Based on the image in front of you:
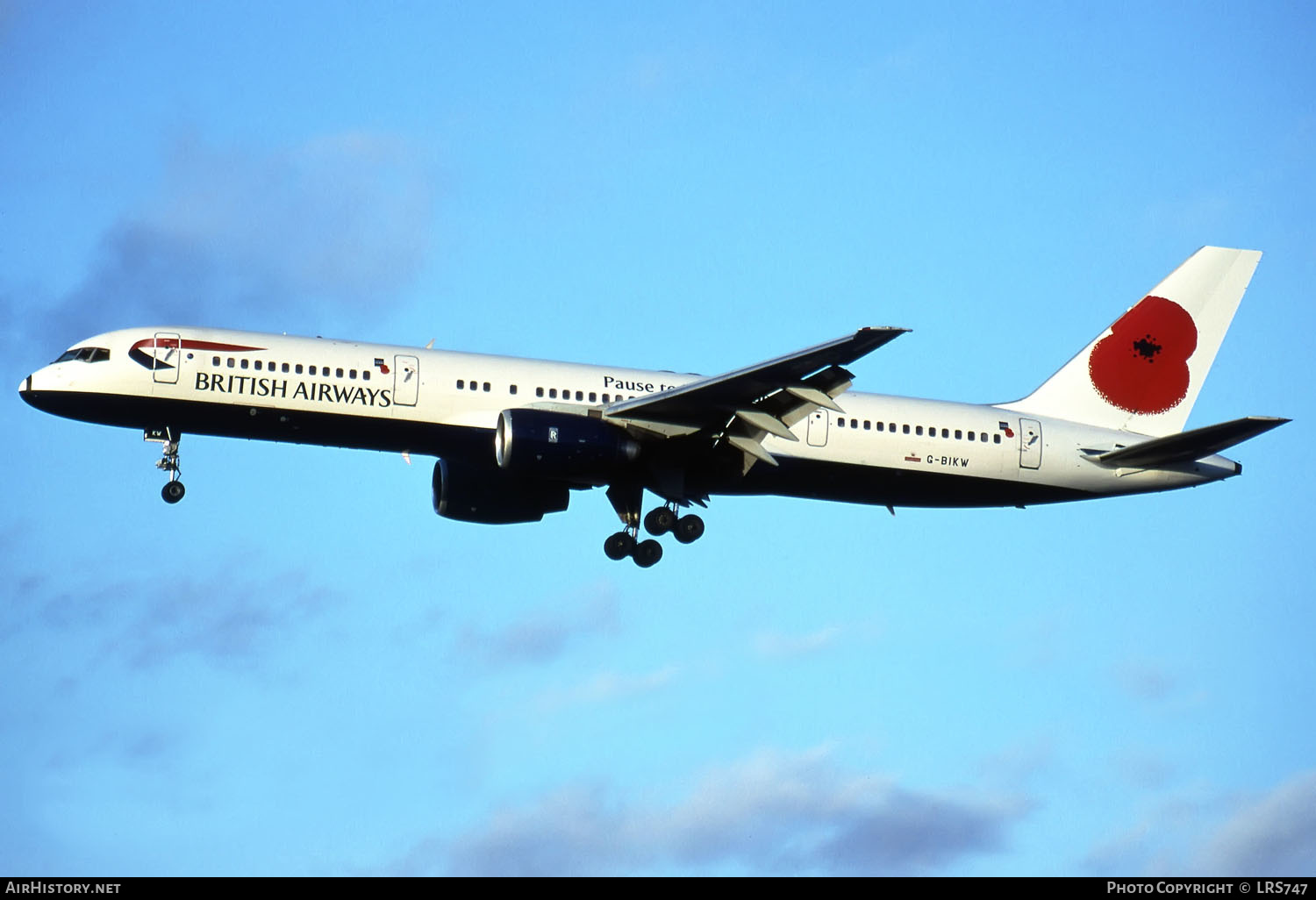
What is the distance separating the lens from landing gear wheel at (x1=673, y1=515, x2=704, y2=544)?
4775 cm

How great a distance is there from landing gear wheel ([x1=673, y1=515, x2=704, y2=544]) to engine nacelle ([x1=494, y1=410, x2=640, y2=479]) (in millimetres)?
3672

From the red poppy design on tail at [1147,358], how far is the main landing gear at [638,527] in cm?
1346

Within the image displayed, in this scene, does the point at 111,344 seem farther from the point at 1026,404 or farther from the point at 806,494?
the point at 1026,404

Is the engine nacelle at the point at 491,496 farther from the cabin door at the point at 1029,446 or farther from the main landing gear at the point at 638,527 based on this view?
the cabin door at the point at 1029,446

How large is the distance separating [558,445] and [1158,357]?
19776 millimetres

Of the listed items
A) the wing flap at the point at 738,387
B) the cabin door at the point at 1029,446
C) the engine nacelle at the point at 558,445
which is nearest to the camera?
the wing flap at the point at 738,387

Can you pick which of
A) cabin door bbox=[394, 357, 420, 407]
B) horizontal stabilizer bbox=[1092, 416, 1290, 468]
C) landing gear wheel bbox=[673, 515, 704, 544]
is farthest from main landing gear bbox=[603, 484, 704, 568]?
horizontal stabilizer bbox=[1092, 416, 1290, 468]

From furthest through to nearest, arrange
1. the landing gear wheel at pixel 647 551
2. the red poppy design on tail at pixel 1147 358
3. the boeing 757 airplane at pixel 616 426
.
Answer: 1. the red poppy design on tail at pixel 1147 358
2. the landing gear wheel at pixel 647 551
3. the boeing 757 airplane at pixel 616 426

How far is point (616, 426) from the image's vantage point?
45.0 m

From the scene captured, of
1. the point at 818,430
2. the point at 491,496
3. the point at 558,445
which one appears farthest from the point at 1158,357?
the point at 491,496

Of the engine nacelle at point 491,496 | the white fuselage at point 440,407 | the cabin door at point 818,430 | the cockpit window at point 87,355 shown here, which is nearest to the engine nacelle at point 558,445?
the white fuselage at point 440,407

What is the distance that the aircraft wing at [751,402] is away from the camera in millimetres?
41781
